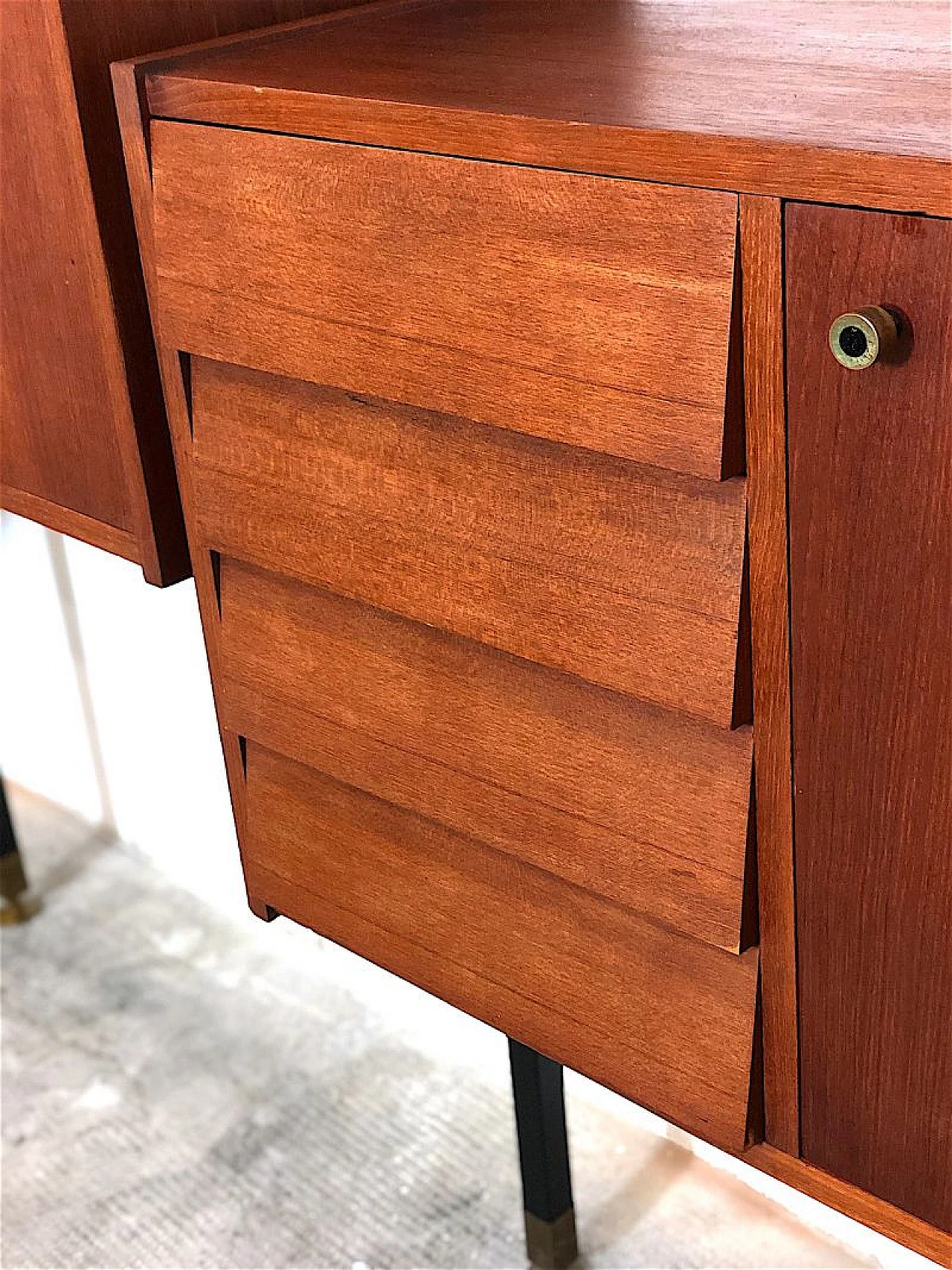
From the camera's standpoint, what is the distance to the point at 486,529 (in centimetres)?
63

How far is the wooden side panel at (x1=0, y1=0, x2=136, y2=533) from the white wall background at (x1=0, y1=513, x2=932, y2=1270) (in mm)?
527

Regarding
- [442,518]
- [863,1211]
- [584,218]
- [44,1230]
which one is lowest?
[44,1230]

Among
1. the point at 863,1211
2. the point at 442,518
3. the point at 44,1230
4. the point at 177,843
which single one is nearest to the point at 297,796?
the point at 442,518

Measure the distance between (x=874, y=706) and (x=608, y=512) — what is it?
0.13m

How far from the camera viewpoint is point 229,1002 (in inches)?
57.4

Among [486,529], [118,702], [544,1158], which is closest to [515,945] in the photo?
[486,529]

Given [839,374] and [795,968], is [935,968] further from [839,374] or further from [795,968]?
[839,374]

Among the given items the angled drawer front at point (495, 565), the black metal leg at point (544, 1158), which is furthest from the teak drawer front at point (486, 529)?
the black metal leg at point (544, 1158)

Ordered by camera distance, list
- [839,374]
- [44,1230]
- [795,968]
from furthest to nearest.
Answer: [44,1230] → [795,968] → [839,374]

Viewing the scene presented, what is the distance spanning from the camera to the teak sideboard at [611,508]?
506 mm

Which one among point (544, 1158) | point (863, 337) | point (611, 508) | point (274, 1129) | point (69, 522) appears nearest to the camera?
point (863, 337)

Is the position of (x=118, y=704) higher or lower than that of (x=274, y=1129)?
higher

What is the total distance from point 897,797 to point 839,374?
0.16 meters

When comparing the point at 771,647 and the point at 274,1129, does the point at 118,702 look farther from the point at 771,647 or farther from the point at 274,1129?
the point at 771,647
